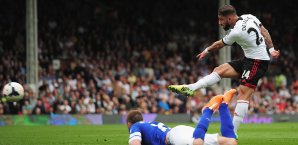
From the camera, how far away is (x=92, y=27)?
34.6 metres

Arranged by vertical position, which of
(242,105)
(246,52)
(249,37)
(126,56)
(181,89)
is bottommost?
(242,105)

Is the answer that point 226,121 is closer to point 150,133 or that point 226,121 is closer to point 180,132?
point 180,132

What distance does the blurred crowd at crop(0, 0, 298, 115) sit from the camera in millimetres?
29062

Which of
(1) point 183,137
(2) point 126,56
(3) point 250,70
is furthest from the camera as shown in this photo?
(2) point 126,56

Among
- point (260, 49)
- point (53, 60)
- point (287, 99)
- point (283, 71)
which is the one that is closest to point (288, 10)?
point (283, 71)

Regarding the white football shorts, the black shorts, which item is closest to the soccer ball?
the black shorts

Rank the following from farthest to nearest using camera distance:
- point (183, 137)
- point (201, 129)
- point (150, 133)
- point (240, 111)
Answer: point (240, 111) < point (150, 133) < point (183, 137) < point (201, 129)

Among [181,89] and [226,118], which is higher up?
[181,89]

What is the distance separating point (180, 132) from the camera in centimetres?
1105

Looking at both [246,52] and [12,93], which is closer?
[246,52]

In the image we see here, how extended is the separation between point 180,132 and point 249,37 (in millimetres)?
3065

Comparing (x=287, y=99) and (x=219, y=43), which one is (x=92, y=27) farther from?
(x=219, y=43)

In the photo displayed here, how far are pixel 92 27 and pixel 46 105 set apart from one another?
A: 7.71 m

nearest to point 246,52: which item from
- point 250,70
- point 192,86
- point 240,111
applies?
point 250,70
